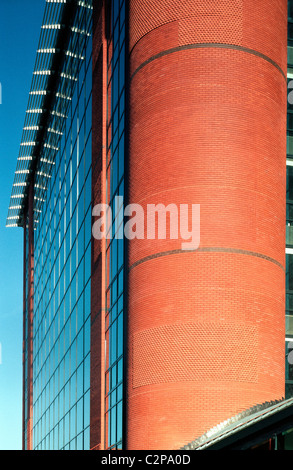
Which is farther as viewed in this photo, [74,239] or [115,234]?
[74,239]

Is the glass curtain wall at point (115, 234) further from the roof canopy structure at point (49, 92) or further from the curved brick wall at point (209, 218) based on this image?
the roof canopy structure at point (49, 92)

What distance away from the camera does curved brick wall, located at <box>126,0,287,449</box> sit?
24438mm

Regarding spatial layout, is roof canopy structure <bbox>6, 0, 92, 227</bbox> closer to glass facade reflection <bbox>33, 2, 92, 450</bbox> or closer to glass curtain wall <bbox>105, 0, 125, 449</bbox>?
glass facade reflection <bbox>33, 2, 92, 450</bbox>

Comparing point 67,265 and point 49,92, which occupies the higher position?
point 49,92

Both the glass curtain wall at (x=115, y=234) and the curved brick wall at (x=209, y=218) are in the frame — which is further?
the glass curtain wall at (x=115, y=234)

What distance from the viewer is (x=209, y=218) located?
82.3 feet

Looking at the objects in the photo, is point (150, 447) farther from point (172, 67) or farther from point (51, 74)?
point (51, 74)

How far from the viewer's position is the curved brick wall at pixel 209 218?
24.4m

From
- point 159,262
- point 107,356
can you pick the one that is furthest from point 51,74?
point 159,262

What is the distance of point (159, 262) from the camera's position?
25.7 metres

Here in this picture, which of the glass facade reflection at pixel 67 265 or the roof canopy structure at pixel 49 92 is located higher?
the roof canopy structure at pixel 49 92

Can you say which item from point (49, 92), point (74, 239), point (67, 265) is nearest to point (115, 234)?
point (74, 239)

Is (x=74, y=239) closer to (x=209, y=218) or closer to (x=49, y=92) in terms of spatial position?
(x=49, y=92)

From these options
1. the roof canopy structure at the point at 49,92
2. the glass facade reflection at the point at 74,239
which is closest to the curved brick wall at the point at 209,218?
the glass facade reflection at the point at 74,239
